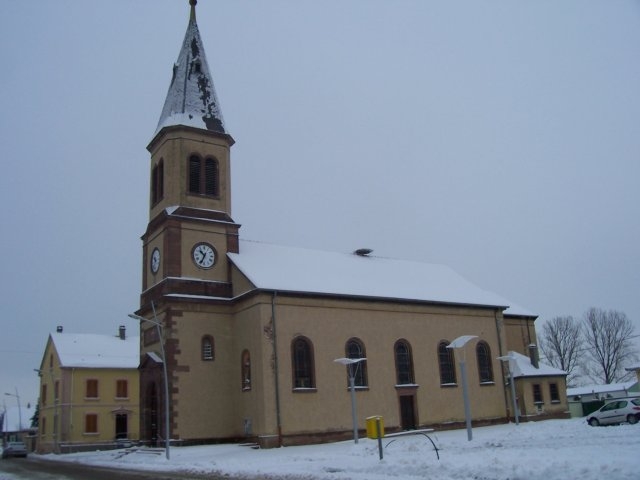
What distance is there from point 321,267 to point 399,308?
545 cm

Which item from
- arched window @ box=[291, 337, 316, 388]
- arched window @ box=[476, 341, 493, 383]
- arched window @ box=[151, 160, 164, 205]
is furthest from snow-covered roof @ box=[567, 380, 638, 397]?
arched window @ box=[151, 160, 164, 205]

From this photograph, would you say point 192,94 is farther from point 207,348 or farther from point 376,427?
point 376,427

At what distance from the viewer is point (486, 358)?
136ft

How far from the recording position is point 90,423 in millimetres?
52156

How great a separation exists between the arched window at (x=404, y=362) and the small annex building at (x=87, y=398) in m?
27.1

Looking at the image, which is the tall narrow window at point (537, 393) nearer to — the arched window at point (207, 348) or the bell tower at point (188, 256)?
the bell tower at point (188, 256)

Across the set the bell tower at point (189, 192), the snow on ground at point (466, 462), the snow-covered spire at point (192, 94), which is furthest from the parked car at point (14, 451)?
the snow-covered spire at point (192, 94)

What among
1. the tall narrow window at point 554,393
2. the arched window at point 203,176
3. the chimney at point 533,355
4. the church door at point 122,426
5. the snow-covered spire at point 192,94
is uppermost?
the snow-covered spire at point 192,94

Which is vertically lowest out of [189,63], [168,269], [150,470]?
[150,470]

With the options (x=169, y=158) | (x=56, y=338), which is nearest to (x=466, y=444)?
(x=169, y=158)

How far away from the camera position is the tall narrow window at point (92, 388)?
53.2m

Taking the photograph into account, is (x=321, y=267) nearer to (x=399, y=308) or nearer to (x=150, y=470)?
(x=399, y=308)

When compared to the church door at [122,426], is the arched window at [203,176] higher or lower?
higher

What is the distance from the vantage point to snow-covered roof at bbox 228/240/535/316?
35375 millimetres
